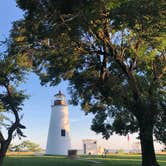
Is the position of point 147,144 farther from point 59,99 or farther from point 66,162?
point 59,99

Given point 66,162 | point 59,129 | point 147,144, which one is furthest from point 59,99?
point 147,144

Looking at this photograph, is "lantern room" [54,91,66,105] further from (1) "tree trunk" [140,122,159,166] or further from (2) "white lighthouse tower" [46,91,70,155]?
(1) "tree trunk" [140,122,159,166]

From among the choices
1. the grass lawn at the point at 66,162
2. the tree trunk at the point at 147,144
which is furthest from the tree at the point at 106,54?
the grass lawn at the point at 66,162

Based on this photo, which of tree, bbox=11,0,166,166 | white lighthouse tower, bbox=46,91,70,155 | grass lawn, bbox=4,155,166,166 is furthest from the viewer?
white lighthouse tower, bbox=46,91,70,155

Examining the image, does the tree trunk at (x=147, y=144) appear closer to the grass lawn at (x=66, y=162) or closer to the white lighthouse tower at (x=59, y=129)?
the grass lawn at (x=66, y=162)

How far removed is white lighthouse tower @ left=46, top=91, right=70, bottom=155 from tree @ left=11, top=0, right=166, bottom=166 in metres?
21.5

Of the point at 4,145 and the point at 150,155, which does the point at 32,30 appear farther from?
the point at 4,145

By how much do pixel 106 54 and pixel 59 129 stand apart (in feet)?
101

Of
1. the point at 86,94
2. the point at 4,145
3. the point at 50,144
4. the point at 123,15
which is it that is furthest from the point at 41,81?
the point at 50,144

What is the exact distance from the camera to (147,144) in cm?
2653

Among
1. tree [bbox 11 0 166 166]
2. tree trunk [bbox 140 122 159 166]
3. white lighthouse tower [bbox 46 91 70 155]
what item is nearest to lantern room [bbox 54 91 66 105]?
white lighthouse tower [bbox 46 91 70 155]

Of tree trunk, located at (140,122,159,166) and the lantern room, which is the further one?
the lantern room

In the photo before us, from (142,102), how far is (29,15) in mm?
8769

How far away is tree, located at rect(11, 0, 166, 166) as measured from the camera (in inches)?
752
